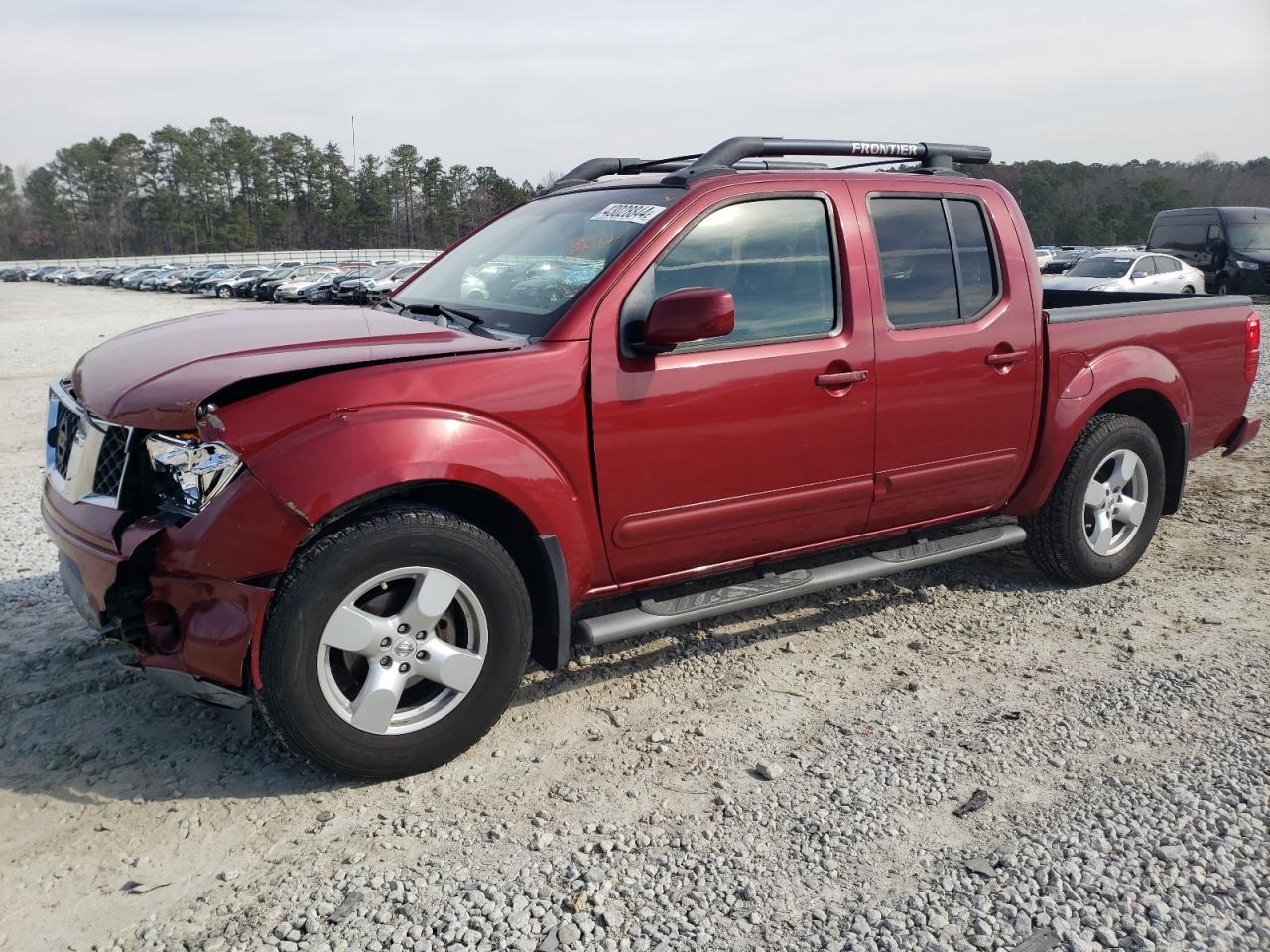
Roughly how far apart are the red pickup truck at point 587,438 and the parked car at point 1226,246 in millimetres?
20032

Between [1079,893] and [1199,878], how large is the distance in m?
0.34

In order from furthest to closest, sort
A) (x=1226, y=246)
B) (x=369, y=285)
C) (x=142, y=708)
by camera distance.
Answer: (x=369, y=285), (x=1226, y=246), (x=142, y=708)

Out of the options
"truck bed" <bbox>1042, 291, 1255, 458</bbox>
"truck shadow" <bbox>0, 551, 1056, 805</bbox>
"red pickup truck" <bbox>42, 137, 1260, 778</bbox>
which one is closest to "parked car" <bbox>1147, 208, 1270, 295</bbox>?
"truck bed" <bbox>1042, 291, 1255, 458</bbox>

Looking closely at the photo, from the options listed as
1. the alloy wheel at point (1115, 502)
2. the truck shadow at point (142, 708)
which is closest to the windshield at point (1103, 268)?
the alloy wheel at point (1115, 502)

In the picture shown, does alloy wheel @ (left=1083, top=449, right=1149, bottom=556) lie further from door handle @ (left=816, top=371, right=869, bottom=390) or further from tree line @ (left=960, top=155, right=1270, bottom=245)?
tree line @ (left=960, top=155, right=1270, bottom=245)

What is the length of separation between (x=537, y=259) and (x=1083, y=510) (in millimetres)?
2847

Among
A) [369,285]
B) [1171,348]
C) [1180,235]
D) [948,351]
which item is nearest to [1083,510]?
[1171,348]

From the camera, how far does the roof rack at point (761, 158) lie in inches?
151

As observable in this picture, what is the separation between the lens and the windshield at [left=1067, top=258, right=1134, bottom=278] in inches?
788

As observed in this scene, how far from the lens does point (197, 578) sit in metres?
2.79

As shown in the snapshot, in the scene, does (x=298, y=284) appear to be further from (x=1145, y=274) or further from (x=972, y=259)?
(x=972, y=259)

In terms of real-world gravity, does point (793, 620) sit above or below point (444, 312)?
below

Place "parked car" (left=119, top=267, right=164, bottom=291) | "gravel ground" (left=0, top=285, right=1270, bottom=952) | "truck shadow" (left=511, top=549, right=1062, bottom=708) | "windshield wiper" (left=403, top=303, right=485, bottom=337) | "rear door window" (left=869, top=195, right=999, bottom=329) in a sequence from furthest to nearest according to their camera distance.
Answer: "parked car" (left=119, top=267, right=164, bottom=291)
"rear door window" (left=869, top=195, right=999, bottom=329)
"truck shadow" (left=511, top=549, right=1062, bottom=708)
"windshield wiper" (left=403, top=303, right=485, bottom=337)
"gravel ground" (left=0, top=285, right=1270, bottom=952)

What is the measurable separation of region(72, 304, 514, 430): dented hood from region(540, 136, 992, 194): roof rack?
3.90ft
